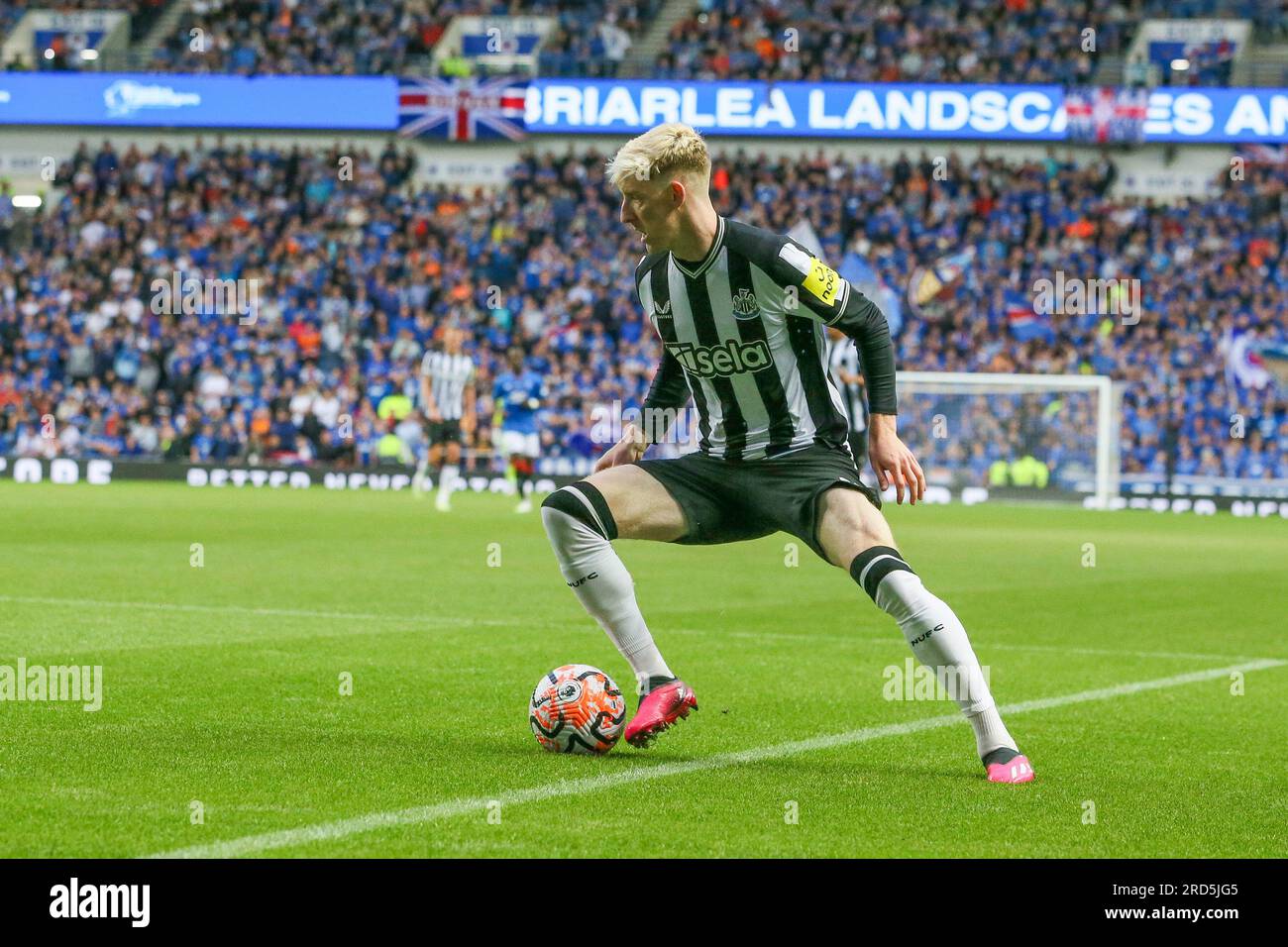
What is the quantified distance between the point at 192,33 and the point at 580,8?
8.12 meters

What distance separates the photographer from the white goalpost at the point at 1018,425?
2800cm

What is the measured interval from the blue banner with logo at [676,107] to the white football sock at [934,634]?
29655 mm

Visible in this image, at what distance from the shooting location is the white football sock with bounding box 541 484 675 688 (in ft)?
20.9

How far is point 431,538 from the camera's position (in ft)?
57.5

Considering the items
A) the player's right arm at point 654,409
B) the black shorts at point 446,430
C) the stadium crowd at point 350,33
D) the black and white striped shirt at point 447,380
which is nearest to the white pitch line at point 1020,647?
the player's right arm at point 654,409

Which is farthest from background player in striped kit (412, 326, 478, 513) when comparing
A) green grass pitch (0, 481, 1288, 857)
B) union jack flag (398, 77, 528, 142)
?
union jack flag (398, 77, 528, 142)

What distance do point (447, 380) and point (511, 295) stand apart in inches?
456

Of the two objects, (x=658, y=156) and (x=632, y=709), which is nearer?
(x=658, y=156)

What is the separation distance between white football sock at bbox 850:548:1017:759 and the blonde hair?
1407mm

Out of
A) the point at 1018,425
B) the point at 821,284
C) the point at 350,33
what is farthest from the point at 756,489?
the point at 350,33

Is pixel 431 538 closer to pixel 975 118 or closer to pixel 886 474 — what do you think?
pixel 886 474

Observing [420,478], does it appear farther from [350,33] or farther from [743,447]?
[743,447]

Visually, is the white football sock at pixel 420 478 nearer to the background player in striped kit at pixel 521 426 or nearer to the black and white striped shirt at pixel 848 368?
the background player in striped kit at pixel 521 426

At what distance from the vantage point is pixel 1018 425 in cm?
2820
